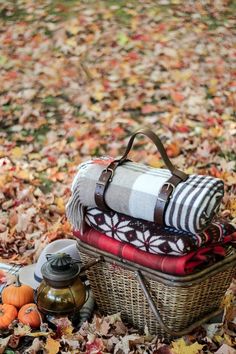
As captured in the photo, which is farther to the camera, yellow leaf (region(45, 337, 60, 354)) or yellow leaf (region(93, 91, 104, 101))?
yellow leaf (region(93, 91, 104, 101))

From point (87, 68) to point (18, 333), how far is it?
13.7 feet

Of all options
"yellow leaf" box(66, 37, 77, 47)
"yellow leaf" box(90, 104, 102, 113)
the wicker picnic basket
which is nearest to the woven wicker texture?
the wicker picnic basket

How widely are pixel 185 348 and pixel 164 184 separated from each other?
72 cm

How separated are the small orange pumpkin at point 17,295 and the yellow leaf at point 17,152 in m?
2.13

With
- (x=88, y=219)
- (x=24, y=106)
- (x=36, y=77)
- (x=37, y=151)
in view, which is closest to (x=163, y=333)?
(x=88, y=219)

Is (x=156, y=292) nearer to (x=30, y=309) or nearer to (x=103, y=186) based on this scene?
(x=103, y=186)

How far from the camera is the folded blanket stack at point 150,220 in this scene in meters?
2.54

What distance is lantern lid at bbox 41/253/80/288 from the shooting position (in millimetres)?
2740

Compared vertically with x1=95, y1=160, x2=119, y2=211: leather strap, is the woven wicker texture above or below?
below

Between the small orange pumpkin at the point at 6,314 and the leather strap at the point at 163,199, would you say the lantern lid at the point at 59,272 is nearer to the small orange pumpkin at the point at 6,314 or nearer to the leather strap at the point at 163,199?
the small orange pumpkin at the point at 6,314

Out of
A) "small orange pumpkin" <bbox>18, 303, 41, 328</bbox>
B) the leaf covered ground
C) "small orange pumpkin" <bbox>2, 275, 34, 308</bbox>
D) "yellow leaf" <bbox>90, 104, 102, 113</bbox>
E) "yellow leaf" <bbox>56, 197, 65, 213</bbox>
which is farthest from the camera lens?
"yellow leaf" <bbox>90, 104, 102, 113</bbox>

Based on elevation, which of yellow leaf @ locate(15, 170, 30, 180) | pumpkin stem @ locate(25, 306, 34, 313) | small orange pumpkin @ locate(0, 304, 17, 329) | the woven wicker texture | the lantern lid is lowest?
yellow leaf @ locate(15, 170, 30, 180)

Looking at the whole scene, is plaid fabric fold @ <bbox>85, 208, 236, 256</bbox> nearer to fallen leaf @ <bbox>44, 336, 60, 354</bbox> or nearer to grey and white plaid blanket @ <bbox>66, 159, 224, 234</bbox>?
grey and white plaid blanket @ <bbox>66, 159, 224, 234</bbox>

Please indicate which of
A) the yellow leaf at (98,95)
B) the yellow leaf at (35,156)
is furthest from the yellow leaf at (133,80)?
the yellow leaf at (35,156)
